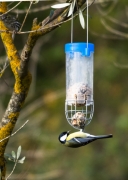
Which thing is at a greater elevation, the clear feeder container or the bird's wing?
the clear feeder container

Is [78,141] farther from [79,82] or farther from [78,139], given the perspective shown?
[79,82]

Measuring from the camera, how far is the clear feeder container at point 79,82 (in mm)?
2805

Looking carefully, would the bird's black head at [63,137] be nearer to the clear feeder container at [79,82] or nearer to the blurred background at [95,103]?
the clear feeder container at [79,82]

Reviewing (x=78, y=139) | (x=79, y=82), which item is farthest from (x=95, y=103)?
(x=78, y=139)

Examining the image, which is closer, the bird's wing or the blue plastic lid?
the bird's wing

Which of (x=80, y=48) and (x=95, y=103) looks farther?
(x=95, y=103)

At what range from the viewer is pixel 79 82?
2.95m

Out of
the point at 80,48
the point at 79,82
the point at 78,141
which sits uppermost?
the point at 80,48

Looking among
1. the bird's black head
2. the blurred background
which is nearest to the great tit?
the bird's black head

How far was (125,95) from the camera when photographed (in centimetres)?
824

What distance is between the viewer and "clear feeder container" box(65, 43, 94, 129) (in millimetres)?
2805

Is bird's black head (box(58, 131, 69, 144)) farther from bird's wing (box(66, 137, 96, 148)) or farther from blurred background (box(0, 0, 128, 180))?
blurred background (box(0, 0, 128, 180))

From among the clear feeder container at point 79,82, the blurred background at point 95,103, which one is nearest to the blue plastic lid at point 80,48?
the clear feeder container at point 79,82

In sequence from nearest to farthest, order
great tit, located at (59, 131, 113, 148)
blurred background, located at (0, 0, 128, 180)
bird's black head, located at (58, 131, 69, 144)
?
great tit, located at (59, 131, 113, 148)
bird's black head, located at (58, 131, 69, 144)
blurred background, located at (0, 0, 128, 180)
